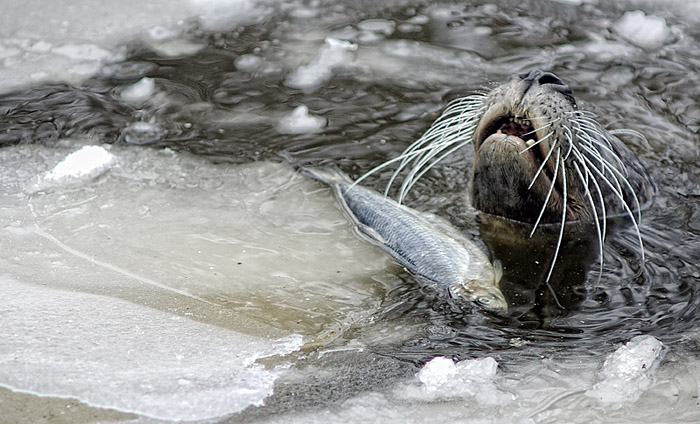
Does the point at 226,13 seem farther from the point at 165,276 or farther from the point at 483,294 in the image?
the point at 483,294

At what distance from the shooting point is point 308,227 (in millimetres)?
4148

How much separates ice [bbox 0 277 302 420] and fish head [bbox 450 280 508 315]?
0.72m

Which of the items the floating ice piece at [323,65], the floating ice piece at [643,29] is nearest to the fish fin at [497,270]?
the floating ice piece at [323,65]

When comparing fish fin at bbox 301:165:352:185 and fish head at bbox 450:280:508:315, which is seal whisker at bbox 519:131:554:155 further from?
fish fin at bbox 301:165:352:185

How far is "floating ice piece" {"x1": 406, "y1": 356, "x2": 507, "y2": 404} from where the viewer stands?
2.90 m

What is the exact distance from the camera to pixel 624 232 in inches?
169

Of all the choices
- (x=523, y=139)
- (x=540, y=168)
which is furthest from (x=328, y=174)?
(x=540, y=168)

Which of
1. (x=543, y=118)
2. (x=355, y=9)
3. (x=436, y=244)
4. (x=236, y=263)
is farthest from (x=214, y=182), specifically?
(x=355, y=9)

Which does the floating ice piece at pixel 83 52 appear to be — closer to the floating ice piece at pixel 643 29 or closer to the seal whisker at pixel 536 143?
the seal whisker at pixel 536 143

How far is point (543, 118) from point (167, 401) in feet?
6.56

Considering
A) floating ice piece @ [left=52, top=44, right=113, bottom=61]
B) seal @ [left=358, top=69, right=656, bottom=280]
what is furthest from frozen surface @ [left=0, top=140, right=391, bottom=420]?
floating ice piece @ [left=52, top=44, right=113, bottom=61]

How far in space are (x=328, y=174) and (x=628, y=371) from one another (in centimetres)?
206

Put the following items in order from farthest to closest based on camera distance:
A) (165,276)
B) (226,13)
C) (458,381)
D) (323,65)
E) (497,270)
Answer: (226,13), (323,65), (497,270), (165,276), (458,381)

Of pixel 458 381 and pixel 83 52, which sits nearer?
pixel 458 381
